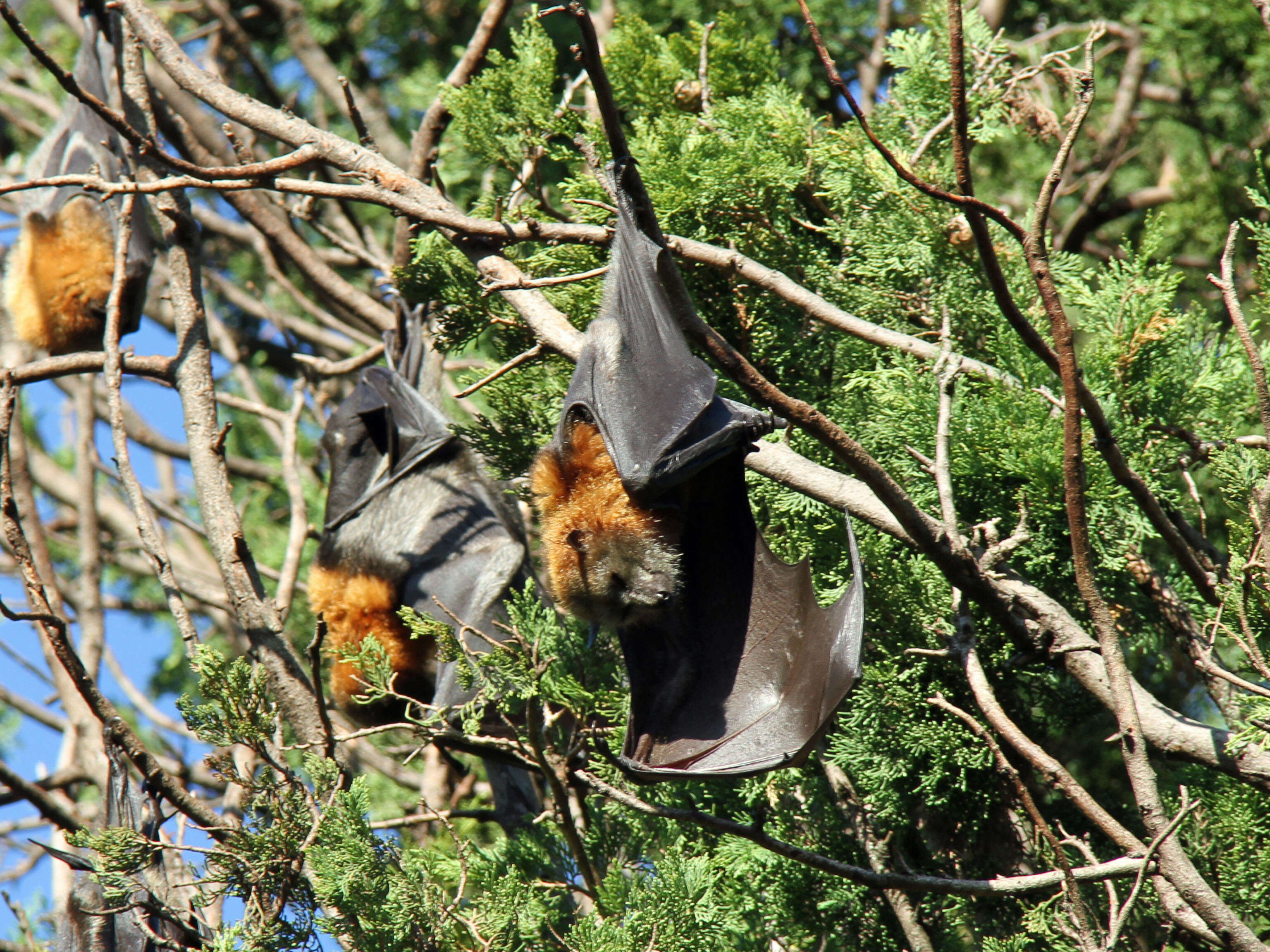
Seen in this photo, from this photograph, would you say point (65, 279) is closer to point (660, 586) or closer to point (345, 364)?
point (345, 364)

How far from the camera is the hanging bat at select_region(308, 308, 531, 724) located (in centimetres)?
516

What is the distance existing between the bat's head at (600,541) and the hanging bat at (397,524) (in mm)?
1179

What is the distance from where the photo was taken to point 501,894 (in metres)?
3.61

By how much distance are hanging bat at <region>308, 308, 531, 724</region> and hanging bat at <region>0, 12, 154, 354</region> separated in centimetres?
136

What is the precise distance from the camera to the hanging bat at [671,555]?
3436mm

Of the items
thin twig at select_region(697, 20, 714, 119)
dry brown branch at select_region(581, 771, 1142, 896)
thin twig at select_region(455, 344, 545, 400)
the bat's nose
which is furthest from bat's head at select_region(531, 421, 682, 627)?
thin twig at select_region(697, 20, 714, 119)

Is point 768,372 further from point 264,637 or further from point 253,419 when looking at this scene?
point 253,419

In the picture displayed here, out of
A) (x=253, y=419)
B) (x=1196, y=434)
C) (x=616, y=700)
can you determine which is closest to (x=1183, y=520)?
(x=1196, y=434)

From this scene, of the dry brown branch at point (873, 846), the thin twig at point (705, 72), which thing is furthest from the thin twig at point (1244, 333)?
the thin twig at point (705, 72)

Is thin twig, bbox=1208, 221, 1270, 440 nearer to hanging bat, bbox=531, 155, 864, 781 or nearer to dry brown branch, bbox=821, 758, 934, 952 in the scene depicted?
hanging bat, bbox=531, 155, 864, 781

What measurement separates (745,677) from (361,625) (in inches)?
84.4

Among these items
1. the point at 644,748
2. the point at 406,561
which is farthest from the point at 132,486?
the point at 644,748

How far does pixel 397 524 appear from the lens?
530cm

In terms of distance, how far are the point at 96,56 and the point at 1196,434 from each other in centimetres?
513
